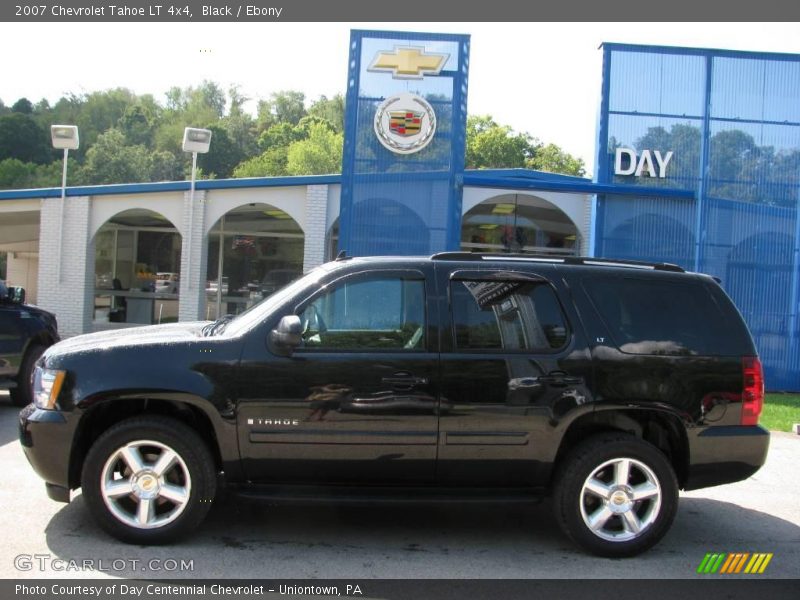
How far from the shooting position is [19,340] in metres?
8.92

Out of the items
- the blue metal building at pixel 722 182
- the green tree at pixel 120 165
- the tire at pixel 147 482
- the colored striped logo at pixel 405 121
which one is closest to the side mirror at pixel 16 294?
the tire at pixel 147 482

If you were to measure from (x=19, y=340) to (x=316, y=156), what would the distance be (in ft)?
203

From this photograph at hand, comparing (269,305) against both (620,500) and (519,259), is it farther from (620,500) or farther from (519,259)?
(620,500)

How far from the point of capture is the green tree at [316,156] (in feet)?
227

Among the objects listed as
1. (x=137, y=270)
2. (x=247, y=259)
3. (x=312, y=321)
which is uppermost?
(x=247, y=259)

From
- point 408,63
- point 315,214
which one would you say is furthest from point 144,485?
point 315,214

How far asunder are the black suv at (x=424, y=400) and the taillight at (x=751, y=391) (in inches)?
0.4

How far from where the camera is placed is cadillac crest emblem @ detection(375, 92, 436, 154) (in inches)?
475

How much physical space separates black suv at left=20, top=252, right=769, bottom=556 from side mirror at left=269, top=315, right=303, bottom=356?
1cm

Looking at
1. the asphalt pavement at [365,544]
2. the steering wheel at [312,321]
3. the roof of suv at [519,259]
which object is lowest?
the asphalt pavement at [365,544]

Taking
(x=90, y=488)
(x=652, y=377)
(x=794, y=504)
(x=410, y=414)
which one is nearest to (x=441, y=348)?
(x=410, y=414)

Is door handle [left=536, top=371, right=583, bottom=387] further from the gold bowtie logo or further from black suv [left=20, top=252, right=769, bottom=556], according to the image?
the gold bowtie logo

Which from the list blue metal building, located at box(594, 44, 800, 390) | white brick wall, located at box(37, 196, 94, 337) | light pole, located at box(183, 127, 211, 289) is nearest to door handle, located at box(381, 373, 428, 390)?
blue metal building, located at box(594, 44, 800, 390)

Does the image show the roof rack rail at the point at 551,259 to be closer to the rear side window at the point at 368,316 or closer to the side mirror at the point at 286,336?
the rear side window at the point at 368,316
